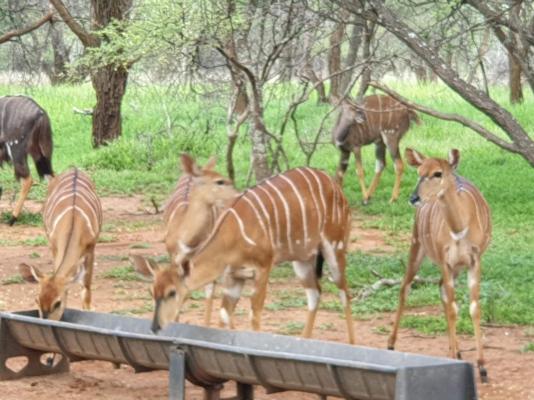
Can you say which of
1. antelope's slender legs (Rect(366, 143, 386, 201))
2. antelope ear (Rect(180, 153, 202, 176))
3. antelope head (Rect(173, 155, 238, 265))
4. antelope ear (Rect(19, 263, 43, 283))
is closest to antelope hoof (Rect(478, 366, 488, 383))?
antelope head (Rect(173, 155, 238, 265))

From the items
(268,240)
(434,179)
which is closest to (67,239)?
(268,240)

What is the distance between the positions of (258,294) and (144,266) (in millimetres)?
695

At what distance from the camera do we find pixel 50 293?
6559mm

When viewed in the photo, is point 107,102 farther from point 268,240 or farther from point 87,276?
point 268,240

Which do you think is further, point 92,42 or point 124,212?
point 92,42

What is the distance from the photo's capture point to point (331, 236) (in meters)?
7.14

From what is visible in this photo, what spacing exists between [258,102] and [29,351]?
3677 millimetres

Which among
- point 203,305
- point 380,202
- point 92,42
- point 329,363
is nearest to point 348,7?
point 203,305

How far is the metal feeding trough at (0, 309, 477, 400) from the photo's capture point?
506 cm

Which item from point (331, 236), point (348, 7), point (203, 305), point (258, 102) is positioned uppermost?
point (348, 7)

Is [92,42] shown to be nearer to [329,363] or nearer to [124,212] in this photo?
[124,212]

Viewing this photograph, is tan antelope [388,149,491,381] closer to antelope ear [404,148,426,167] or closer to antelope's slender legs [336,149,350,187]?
antelope ear [404,148,426,167]

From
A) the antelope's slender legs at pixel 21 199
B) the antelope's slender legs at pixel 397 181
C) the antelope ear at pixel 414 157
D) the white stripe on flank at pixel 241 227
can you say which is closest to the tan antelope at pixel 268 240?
the white stripe on flank at pixel 241 227

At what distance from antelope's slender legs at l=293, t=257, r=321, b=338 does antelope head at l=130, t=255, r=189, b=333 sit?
1.24 m
